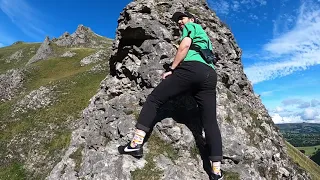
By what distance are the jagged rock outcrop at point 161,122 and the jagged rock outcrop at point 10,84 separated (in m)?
42.3

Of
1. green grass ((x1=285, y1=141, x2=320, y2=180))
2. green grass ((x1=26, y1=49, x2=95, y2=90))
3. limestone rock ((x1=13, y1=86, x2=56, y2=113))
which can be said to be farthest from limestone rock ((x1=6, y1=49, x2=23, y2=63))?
green grass ((x1=285, y1=141, x2=320, y2=180))

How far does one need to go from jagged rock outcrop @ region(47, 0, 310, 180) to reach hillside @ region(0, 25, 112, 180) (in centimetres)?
1770

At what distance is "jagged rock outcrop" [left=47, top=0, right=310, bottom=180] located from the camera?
977 centimetres

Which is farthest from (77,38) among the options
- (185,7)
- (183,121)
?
(183,121)

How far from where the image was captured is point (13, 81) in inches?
2212

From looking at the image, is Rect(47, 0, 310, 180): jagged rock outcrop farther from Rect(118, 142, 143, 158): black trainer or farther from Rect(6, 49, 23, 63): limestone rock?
Rect(6, 49, 23, 63): limestone rock

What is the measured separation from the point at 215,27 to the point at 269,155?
8.24 meters

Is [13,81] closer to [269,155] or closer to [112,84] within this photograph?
[112,84]

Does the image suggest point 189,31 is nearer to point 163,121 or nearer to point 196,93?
point 196,93

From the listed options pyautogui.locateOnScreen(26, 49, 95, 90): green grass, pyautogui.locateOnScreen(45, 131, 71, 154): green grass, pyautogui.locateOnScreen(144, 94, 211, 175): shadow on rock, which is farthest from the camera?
pyautogui.locateOnScreen(26, 49, 95, 90): green grass

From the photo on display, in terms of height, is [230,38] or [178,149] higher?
[230,38]

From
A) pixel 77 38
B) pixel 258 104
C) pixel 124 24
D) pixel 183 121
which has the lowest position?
pixel 183 121

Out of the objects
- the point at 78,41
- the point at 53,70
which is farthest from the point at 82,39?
the point at 53,70

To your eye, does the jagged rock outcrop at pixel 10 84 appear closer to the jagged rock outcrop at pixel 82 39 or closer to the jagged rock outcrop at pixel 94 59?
the jagged rock outcrop at pixel 94 59
